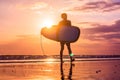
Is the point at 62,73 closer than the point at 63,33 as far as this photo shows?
Yes

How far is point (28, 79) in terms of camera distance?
16.6 metres

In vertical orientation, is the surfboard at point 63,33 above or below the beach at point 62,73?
above

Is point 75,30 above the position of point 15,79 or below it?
above

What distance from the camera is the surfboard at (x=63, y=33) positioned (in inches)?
713

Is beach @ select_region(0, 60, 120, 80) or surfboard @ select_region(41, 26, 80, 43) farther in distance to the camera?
surfboard @ select_region(41, 26, 80, 43)

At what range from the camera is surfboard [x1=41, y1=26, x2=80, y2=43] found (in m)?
18.1

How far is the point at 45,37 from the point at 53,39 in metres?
1.01

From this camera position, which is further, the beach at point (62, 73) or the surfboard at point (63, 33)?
the surfboard at point (63, 33)

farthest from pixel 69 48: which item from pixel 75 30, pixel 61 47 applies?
pixel 75 30

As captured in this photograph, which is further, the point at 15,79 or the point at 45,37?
the point at 45,37

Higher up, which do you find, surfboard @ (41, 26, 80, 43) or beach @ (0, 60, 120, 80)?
surfboard @ (41, 26, 80, 43)

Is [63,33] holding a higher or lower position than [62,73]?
higher

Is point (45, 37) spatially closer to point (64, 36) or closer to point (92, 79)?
point (64, 36)

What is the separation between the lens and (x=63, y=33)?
1816 cm
